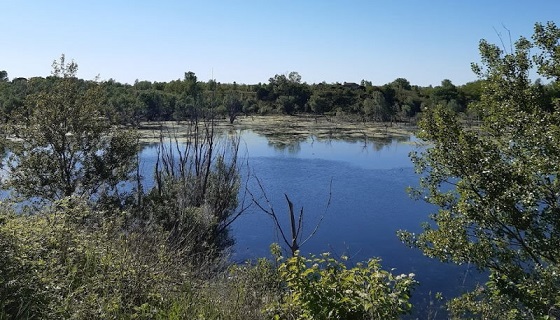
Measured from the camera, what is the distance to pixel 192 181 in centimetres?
2127

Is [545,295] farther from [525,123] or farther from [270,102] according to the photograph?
[270,102]

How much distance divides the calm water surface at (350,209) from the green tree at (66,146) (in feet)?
24.6

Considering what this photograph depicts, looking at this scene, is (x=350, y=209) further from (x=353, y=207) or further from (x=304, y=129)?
(x=304, y=129)

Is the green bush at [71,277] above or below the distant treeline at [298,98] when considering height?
below

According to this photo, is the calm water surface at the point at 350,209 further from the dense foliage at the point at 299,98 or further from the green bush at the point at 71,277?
the dense foliage at the point at 299,98

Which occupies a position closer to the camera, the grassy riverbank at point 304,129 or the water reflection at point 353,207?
the water reflection at point 353,207

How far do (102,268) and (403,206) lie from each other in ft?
81.1

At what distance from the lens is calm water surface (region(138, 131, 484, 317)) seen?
66.0ft

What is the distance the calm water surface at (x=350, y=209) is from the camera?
20.1 meters

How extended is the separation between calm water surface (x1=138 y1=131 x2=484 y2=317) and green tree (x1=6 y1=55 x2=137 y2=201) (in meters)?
7.49

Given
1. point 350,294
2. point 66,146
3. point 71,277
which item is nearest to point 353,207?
point 66,146

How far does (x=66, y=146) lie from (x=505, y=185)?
14.3 metres

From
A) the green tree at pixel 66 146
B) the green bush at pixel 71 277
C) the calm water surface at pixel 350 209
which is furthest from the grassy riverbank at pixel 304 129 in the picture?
the green bush at pixel 71 277

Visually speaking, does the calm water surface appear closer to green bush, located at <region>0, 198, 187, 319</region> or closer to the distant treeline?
green bush, located at <region>0, 198, 187, 319</region>
